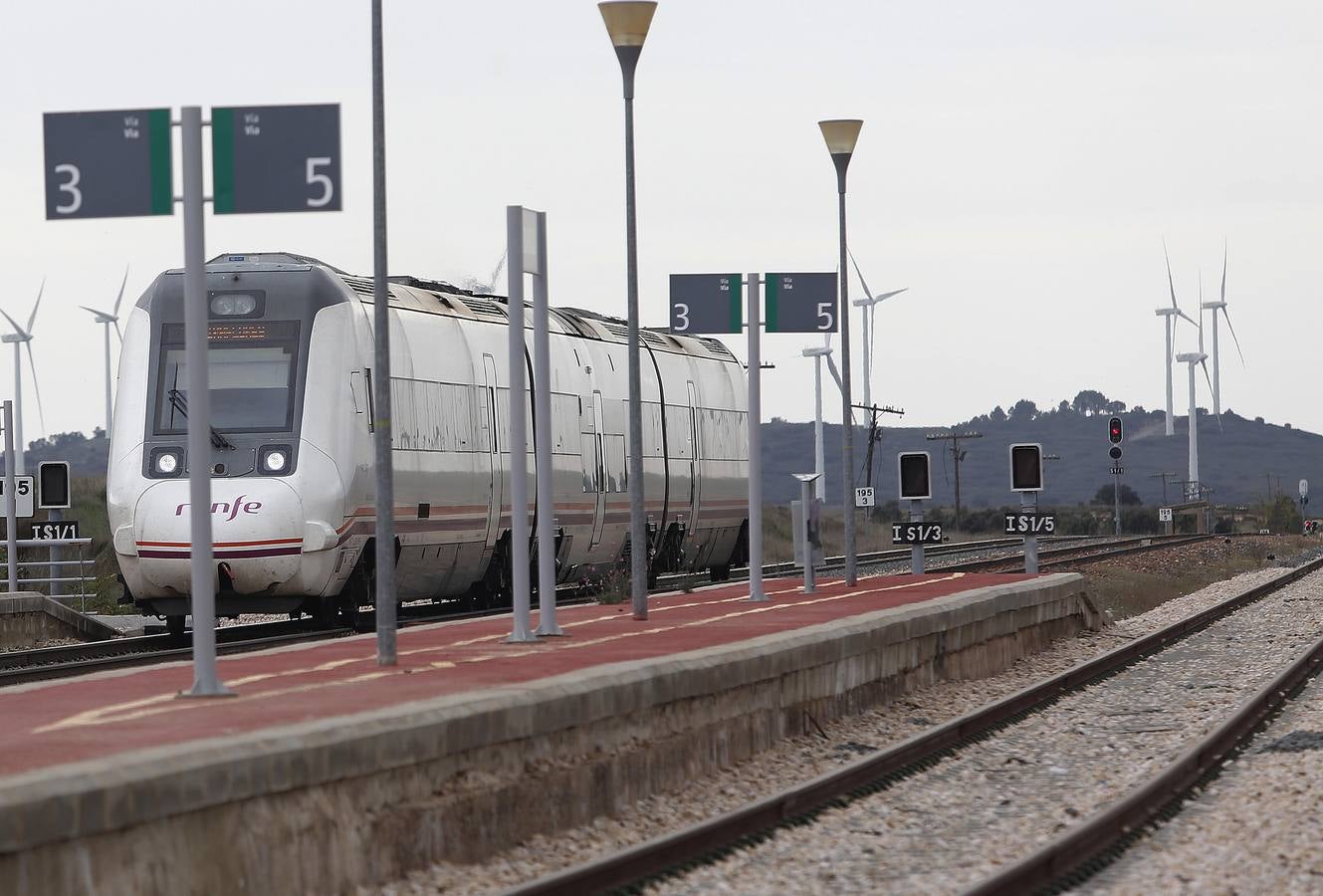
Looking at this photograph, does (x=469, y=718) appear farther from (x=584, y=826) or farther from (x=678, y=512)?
(x=678, y=512)

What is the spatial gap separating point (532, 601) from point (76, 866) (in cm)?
2013

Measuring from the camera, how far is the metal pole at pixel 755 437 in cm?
2375

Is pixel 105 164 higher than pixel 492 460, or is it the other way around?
pixel 105 164

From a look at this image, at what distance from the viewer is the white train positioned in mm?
21547

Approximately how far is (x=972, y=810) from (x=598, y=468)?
1689 centimetres

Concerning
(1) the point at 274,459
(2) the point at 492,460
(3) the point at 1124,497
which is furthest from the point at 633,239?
(3) the point at 1124,497

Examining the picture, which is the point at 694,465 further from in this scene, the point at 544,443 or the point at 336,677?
the point at 336,677

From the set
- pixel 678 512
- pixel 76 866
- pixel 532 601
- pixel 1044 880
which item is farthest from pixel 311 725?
pixel 678 512

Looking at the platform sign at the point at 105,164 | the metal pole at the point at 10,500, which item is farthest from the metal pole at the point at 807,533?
the platform sign at the point at 105,164

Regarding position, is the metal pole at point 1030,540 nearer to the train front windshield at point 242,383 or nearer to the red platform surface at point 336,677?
the red platform surface at point 336,677

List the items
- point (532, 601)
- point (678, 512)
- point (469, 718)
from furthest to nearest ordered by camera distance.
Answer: point (678, 512)
point (532, 601)
point (469, 718)

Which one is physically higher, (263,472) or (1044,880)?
(263,472)

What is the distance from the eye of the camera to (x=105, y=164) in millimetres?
13008

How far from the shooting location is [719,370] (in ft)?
117
